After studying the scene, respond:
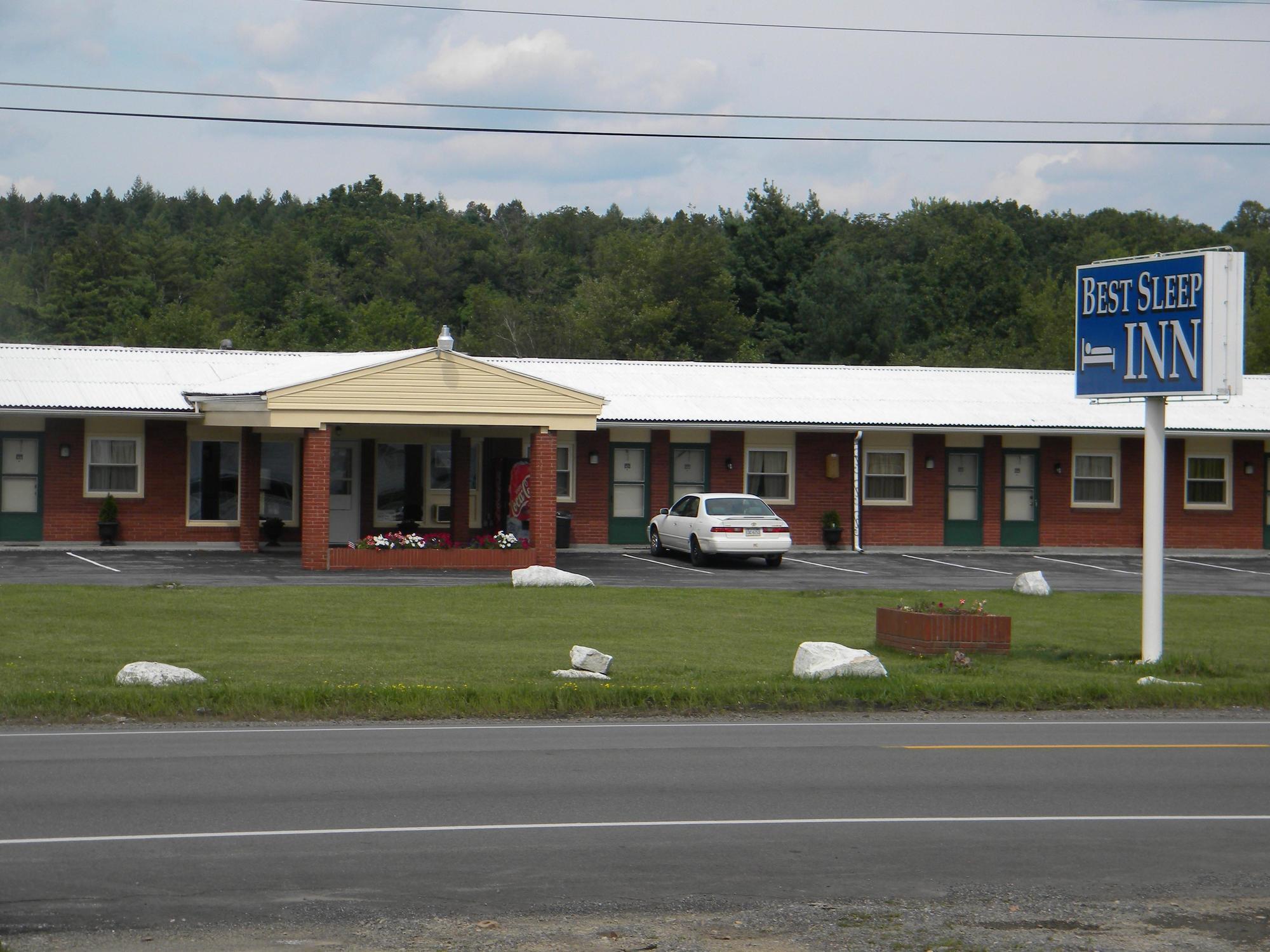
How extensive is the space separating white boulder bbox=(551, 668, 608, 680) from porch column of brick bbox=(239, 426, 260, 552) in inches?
702

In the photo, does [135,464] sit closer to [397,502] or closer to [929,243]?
[397,502]

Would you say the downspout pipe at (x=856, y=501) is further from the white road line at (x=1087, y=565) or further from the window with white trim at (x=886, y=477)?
the white road line at (x=1087, y=565)

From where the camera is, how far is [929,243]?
101062 mm

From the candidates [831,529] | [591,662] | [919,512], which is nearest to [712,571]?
[831,529]

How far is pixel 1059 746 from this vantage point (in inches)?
533

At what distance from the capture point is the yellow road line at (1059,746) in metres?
13.4

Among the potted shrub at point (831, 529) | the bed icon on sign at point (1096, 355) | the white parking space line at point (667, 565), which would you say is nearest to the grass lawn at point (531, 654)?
the bed icon on sign at point (1096, 355)

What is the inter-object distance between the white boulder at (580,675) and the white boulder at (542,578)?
9.45m

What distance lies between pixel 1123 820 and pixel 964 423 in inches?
1081

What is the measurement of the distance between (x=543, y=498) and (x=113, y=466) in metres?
10.2

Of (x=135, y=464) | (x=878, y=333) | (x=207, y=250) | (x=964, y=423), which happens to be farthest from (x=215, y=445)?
(x=207, y=250)

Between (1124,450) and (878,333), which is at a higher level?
(878,333)

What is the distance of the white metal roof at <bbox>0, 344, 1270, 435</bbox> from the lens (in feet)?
109

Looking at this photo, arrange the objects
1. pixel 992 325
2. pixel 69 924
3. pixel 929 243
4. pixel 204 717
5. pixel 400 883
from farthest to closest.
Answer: pixel 929 243, pixel 992 325, pixel 204 717, pixel 400 883, pixel 69 924
